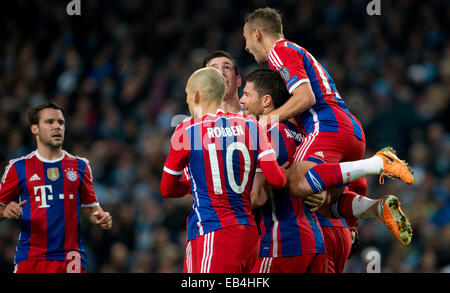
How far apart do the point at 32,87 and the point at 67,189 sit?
6.38 meters

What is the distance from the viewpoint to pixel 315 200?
4.93m

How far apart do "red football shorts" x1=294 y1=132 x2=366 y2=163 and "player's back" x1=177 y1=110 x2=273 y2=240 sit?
0.81 metres

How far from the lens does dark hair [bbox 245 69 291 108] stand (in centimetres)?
530

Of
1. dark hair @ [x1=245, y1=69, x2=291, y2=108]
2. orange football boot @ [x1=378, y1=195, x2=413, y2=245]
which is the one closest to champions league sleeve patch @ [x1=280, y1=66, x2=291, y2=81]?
dark hair @ [x1=245, y1=69, x2=291, y2=108]

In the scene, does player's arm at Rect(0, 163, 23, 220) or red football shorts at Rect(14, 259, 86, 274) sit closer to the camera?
red football shorts at Rect(14, 259, 86, 274)

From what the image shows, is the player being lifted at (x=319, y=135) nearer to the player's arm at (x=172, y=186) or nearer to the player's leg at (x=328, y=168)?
the player's leg at (x=328, y=168)

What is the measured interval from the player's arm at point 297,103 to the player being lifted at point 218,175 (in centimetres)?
61

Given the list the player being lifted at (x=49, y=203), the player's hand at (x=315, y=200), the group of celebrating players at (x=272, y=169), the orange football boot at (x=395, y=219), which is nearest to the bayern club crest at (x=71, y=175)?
the player being lifted at (x=49, y=203)

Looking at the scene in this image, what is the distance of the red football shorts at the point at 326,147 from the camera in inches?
201

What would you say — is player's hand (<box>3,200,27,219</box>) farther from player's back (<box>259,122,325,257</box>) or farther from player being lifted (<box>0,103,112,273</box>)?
player's back (<box>259,122,325,257</box>)

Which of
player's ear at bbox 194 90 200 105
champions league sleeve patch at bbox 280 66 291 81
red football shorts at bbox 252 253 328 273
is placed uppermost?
champions league sleeve patch at bbox 280 66 291 81

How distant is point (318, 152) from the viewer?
5109 mm
